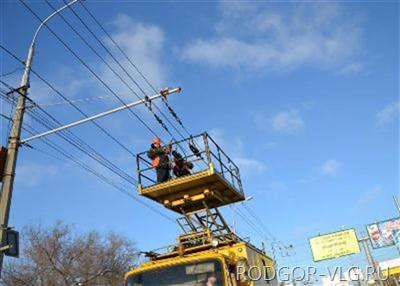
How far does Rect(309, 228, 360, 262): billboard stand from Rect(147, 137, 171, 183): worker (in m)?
40.6

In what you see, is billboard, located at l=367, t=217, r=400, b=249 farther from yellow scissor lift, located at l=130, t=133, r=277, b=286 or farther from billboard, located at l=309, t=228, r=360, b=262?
yellow scissor lift, located at l=130, t=133, r=277, b=286

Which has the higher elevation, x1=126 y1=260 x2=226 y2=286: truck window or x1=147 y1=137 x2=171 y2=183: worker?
x1=147 y1=137 x2=171 y2=183: worker

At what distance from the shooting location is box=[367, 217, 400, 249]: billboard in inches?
1935

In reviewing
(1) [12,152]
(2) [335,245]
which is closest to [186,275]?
(1) [12,152]

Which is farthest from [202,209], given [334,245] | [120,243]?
[334,245]

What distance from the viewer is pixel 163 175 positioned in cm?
1278

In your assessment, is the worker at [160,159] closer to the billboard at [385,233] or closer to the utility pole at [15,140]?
the utility pole at [15,140]

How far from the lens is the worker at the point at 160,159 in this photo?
42.0ft

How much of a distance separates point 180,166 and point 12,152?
Result: 476 cm

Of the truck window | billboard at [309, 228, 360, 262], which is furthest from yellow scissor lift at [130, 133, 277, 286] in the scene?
billboard at [309, 228, 360, 262]

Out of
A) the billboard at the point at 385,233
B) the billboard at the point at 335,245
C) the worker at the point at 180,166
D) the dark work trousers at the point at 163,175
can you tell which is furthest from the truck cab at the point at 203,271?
the billboard at the point at 385,233

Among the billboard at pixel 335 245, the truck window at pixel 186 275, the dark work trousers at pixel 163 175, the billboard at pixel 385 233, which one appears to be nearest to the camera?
the truck window at pixel 186 275

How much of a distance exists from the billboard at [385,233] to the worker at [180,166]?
43.4m

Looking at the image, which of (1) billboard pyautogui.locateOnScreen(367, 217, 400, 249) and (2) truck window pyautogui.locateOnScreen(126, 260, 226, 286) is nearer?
(2) truck window pyautogui.locateOnScreen(126, 260, 226, 286)
